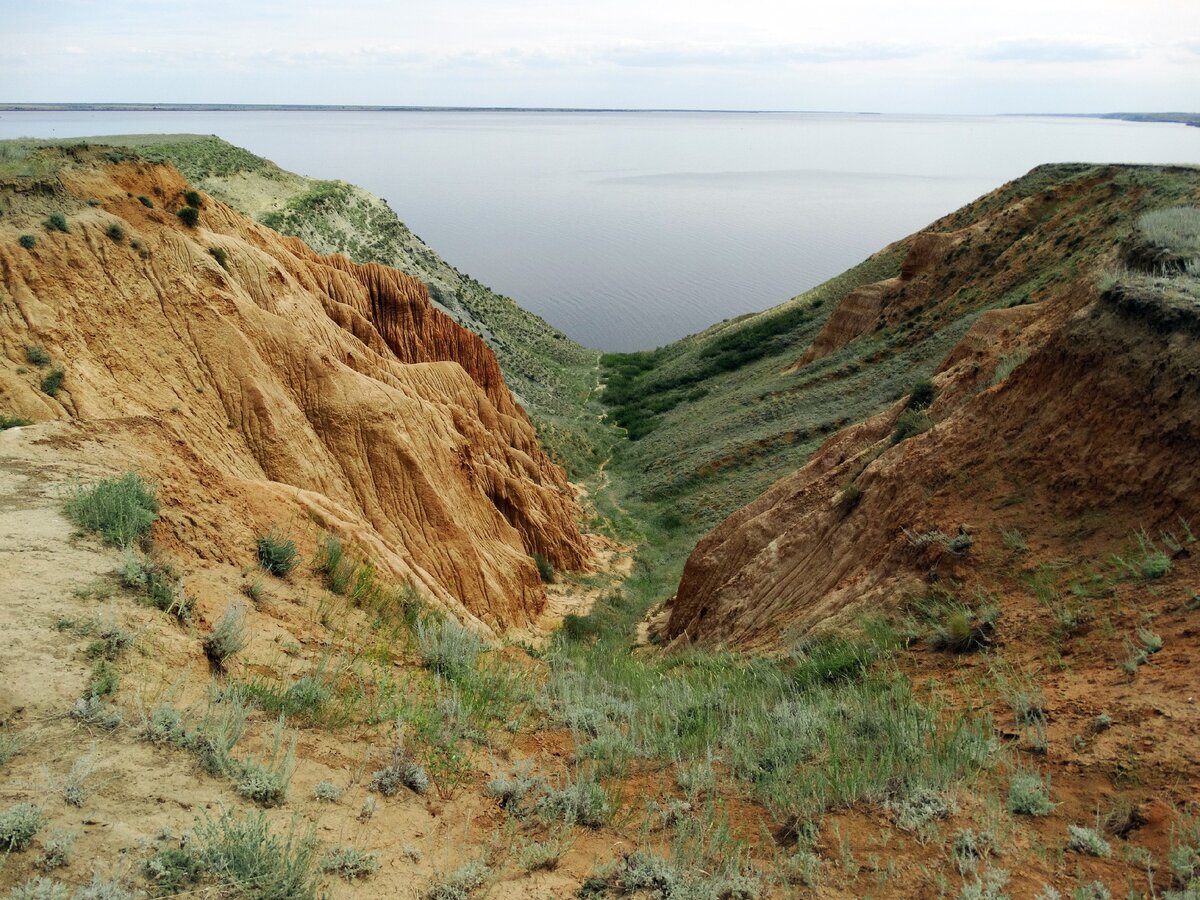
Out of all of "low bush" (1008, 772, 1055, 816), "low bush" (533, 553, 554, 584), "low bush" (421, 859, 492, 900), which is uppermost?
"low bush" (1008, 772, 1055, 816)

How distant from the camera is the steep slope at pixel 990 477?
1014 cm

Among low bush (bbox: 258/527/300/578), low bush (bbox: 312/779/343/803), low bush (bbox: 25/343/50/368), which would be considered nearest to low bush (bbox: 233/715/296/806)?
low bush (bbox: 312/779/343/803)

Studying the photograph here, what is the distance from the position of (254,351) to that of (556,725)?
585 inches

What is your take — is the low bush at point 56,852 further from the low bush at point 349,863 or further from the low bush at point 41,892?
the low bush at point 349,863

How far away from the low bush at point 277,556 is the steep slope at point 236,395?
228mm

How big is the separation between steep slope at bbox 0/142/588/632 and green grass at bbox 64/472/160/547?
56 centimetres

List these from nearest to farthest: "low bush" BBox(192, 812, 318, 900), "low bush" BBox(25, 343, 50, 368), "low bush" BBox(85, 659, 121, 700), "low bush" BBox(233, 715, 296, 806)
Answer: "low bush" BBox(192, 812, 318, 900) → "low bush" BBox(233, 715, 296, 806) → "low bush" BBox(85, 659, 121, 700) → "low bush" BBox(25, 343, 50, 368)

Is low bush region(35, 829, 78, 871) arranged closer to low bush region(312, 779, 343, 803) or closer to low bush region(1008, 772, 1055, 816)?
low bush region(312, 779, 343, 803)

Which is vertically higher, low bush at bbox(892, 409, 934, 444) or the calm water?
the calm water

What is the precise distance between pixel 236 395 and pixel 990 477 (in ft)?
53.6

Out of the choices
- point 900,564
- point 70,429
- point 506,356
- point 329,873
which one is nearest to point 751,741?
point 329,873

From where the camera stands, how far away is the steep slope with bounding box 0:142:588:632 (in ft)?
40.7

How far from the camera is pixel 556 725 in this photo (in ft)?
27.0

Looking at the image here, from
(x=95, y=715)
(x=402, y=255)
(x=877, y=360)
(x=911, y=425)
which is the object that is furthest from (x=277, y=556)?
(x=402, y=255)
